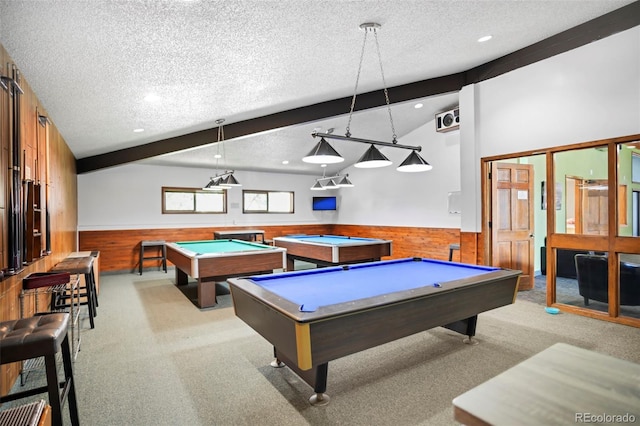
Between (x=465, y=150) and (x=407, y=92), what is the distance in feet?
4.29

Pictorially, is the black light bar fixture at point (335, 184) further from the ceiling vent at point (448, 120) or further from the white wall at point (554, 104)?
the white wall at point (554, 104)

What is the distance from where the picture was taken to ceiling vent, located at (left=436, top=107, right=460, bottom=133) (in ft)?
20.1

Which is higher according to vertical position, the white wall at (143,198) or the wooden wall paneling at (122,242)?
the white wall at (143,198)

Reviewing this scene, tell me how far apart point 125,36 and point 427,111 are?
18.6 feet

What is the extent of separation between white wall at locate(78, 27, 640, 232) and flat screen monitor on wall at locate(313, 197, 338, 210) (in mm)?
351

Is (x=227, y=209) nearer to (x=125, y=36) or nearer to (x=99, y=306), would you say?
(x=99, y=306)

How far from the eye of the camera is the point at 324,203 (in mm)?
10273

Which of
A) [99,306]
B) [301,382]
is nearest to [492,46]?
[301,382]

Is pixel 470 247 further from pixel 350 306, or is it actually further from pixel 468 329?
pixel 350 306

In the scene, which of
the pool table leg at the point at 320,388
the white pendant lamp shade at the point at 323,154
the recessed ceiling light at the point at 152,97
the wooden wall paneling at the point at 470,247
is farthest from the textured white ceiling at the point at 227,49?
the pool table leg at the point at 320,388

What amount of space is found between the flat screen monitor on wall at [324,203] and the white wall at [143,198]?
1.46 meters

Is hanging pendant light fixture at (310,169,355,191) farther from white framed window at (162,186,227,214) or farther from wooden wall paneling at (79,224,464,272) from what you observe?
white framed window at (162,186,227,214)

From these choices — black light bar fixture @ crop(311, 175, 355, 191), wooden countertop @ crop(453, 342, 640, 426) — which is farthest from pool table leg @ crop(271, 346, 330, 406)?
black light bar fixture @ crop(311, 175, 355, 191)

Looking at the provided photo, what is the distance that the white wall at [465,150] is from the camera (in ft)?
12.2
